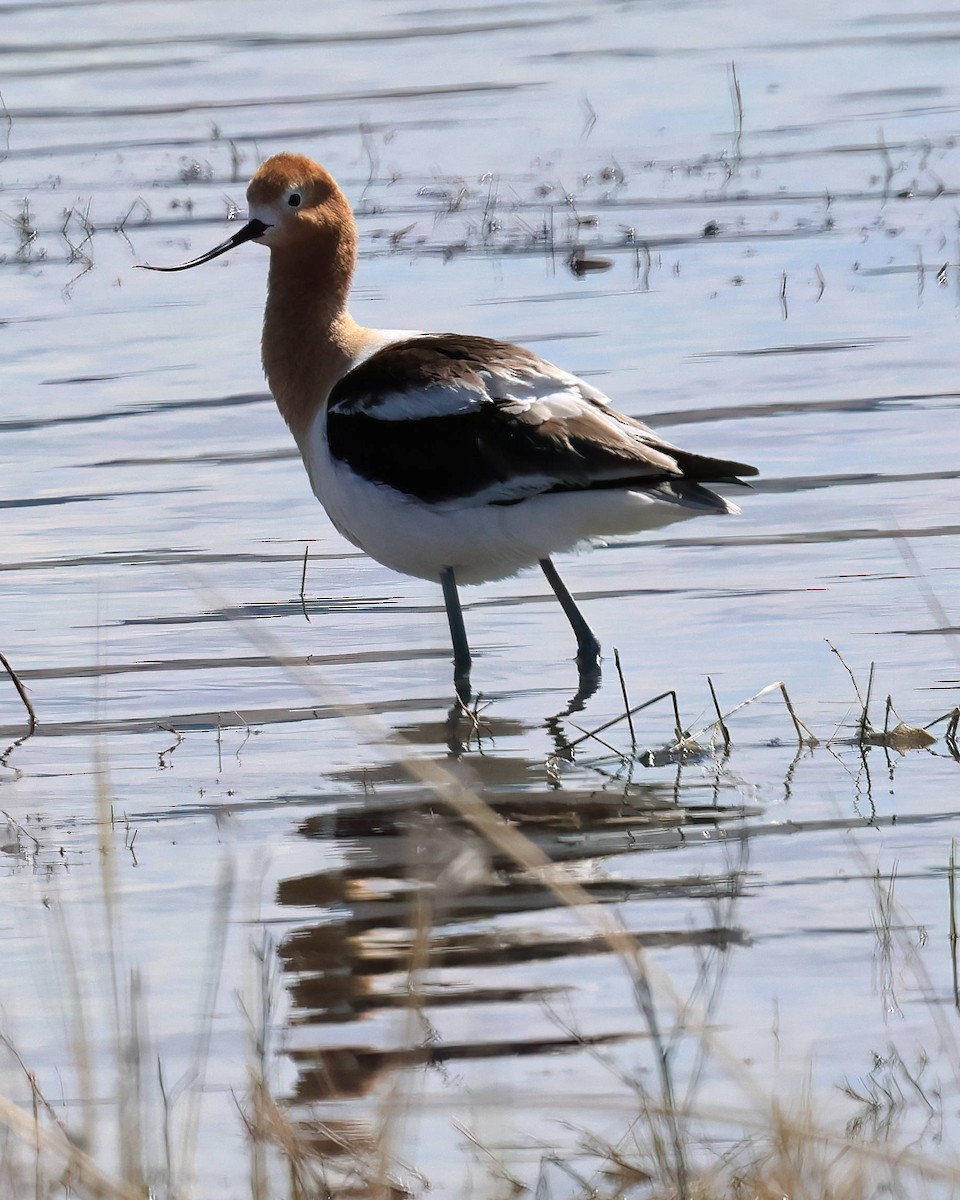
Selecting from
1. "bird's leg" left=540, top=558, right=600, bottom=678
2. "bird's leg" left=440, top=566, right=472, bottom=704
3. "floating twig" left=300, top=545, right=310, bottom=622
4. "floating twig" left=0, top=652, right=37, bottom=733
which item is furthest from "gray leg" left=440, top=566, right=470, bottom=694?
"floating twig" left=0, top=652, right=37, bottom=733

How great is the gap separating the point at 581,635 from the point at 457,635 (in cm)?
37

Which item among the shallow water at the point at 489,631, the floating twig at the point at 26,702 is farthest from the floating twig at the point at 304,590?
the floating twig at the point at 26,702

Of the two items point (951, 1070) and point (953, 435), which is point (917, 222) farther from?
point (951, 1070)

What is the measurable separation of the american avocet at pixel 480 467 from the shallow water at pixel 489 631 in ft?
1.21

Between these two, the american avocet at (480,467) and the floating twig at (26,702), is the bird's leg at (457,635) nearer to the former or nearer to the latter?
the american avocet at (480,467)

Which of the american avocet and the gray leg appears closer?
the american avocet

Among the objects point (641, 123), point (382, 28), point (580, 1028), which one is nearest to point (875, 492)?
point (580, 1028)

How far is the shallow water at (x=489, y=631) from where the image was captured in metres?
4.38

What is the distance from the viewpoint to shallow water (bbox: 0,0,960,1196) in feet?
14.4

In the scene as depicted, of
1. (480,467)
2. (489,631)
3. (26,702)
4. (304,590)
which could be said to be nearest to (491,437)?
(480,467)

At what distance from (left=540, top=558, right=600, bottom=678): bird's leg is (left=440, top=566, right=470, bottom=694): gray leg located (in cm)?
28

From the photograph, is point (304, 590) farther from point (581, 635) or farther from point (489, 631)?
point (581, 635)

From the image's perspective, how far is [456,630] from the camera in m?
6.96

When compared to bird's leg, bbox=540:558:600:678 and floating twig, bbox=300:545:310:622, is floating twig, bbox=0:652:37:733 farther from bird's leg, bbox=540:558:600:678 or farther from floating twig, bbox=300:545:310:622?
bird's leg, bbox=540:558:600:678
